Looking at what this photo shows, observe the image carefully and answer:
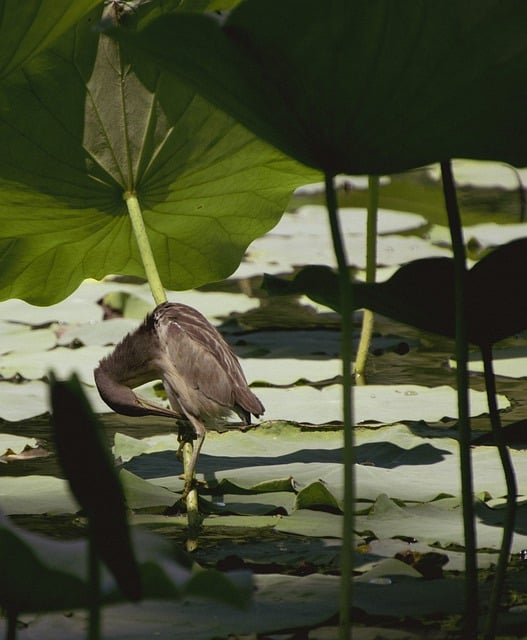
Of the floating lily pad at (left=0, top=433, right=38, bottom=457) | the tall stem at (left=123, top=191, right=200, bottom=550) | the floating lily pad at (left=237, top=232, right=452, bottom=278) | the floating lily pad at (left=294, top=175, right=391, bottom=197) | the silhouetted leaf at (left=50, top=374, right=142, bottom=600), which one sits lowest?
the silhouetted leaf at (left=50, top=374, right=142, bottom=600)

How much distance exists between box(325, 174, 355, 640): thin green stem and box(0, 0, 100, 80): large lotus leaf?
99 centimetres

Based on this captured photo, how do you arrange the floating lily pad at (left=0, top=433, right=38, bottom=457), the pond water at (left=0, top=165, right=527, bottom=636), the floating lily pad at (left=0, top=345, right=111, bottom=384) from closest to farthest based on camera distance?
the pond water at (left=0, top=165, right=527, bottom=636)
the floating lily pad at (left=0, top=433, right=38, bottom=457)
the floating lily pad at (left=0, top=345, right=111, bottom=384)

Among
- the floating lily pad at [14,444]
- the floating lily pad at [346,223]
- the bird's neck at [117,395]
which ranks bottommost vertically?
the floating lily pad at [14,444]

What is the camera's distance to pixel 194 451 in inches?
91.6

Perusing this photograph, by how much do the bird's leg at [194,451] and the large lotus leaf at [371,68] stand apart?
102 centimetres

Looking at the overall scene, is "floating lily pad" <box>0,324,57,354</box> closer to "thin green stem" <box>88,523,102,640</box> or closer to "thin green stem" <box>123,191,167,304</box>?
"thin green stem" <box>123,191,167,304</box>

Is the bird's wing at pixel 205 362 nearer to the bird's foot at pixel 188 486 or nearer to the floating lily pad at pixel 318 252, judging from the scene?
the bird's foot at pixel 188 486

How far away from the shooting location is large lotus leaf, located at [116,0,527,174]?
51.2 inches

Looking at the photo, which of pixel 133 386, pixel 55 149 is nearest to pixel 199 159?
pixel 55 149

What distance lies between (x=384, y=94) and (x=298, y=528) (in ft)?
3.29

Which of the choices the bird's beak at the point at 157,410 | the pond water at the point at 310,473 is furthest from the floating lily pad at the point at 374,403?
the bird's beak at the point at 157,410

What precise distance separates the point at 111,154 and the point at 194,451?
0.74m

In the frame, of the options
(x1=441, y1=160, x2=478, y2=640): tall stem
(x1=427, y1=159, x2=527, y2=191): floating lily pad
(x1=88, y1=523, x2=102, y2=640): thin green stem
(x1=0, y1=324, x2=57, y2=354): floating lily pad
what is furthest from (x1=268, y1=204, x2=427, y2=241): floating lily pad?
(x1=88, y1=523, x2=102, y2=640): thin green stem

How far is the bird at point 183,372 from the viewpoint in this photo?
2.42 meters
